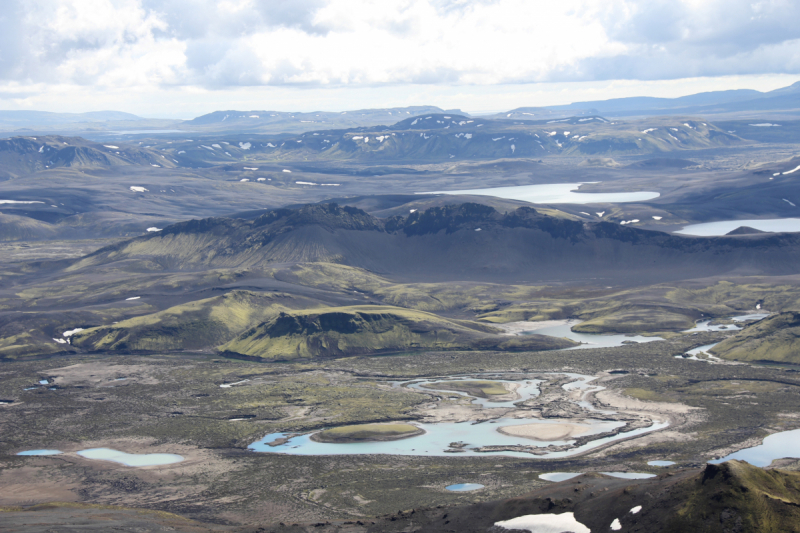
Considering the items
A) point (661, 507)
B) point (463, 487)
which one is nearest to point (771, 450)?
point (463, 487)

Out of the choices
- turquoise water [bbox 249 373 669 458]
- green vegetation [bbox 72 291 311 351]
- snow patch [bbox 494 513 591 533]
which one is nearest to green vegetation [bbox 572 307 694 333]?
green vegetation [bbox 72 291 311 351]

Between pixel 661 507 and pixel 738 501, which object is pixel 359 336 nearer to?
pixel 661 507

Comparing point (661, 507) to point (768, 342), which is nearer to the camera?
point (661, 507)

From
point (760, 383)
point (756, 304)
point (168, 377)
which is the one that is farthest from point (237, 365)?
point (756, 304)

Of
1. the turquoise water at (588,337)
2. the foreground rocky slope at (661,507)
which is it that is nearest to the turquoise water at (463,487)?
the foreground rocky slope at (661,507)

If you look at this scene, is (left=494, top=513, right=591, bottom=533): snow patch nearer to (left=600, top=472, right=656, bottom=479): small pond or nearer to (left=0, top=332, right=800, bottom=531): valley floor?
(left=0, top=332, right=800, bottom=531): valley floor

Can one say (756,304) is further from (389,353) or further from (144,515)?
(144,515)
